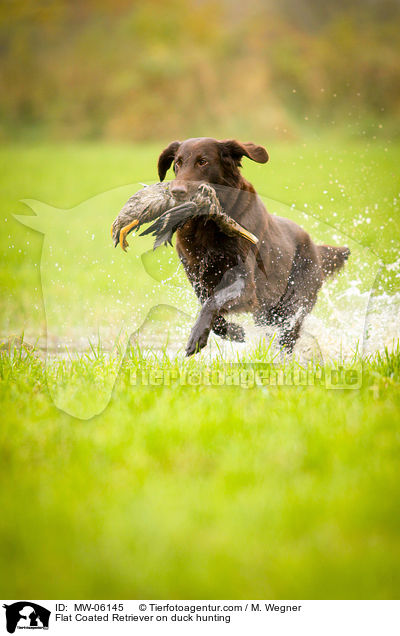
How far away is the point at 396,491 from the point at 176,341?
1888mm

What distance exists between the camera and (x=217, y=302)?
316 centimetres

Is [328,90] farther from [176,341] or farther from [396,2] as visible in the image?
[176,341]

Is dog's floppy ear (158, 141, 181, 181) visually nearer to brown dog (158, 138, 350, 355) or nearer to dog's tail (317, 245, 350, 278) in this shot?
brown dog (158, 138, 350, 355)

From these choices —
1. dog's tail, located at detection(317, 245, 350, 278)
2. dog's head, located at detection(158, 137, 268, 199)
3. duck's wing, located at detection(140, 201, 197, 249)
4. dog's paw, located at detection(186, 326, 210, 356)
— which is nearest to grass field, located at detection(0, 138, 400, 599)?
dog's paw, located at detection(186, 326, 210, 356)

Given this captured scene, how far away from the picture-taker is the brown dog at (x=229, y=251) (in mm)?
3170

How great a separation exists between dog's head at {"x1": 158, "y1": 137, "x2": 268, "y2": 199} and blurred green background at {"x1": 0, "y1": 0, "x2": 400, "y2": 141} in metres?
14.0

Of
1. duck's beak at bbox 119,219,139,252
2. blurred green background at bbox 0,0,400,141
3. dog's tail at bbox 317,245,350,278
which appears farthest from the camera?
blurred green background at bbox 0,0,400,141

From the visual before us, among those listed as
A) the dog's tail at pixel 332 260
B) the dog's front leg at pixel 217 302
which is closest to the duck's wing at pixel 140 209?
the dog's front leg at pixel 217 302
